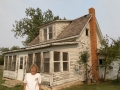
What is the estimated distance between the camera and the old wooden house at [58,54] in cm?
1054

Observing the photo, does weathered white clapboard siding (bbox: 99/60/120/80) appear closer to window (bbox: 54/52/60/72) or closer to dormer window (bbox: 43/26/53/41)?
window (bbox: 54/52/60/72)

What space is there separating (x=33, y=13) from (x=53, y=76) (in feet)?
95.2

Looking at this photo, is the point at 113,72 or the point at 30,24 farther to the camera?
the point at 30,24

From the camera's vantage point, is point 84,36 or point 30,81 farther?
point 84,36

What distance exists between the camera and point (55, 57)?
1062cm

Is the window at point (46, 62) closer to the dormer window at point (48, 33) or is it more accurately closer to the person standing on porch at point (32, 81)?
the dormer window at point (48, 33)

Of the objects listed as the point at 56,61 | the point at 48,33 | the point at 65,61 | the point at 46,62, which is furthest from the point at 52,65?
the point at 48,33

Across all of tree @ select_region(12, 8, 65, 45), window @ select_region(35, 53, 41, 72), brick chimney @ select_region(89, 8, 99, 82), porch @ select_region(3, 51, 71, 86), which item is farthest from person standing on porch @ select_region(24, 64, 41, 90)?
tree @ select_region(12, 8, 65, 45)

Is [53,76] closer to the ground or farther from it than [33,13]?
closer to the ground

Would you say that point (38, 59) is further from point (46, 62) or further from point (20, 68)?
point (20, 68)

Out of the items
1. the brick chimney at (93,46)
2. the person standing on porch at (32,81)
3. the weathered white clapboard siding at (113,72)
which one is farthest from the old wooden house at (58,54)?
the person standing on porch at (32,81)

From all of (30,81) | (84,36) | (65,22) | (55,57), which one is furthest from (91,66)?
(30,81)

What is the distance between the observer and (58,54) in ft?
35.8

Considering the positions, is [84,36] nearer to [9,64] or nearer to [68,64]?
[68,64]
